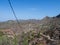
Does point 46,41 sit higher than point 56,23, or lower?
lower

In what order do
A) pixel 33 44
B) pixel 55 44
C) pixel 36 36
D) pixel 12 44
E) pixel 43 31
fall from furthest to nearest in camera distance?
pixel 43 31
pixel 36 36
pixel 33 44
pixel 55 44
pixel 12 44

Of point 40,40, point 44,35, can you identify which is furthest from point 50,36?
A: point 40,40

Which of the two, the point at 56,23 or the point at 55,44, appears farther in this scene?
the point at 56,23

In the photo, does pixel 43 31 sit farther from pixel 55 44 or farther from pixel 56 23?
pixel 55 44

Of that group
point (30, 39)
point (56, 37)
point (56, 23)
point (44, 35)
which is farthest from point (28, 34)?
point (56, 23)

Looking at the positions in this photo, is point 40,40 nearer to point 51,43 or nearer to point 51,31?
point 51,43

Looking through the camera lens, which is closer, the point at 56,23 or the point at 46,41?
the point at 46,41

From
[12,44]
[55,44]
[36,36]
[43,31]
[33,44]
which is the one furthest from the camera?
[43,31]

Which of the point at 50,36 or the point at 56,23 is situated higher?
the point at 56,23
